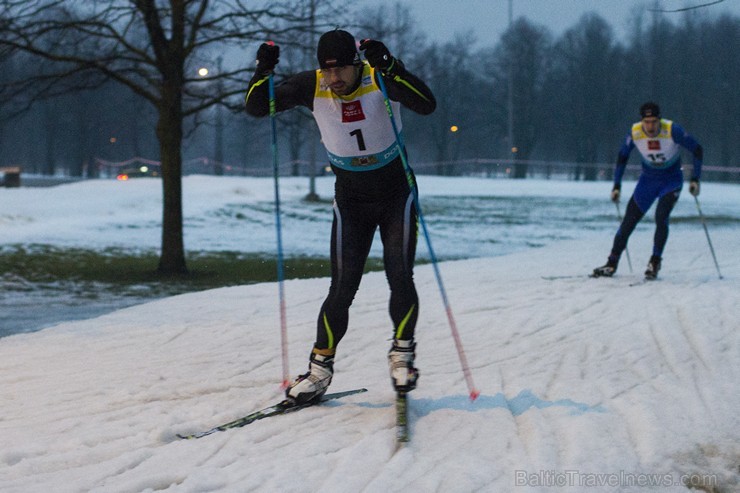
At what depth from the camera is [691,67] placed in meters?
65.9

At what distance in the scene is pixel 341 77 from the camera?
4777mm

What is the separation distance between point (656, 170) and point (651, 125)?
0.66 metres

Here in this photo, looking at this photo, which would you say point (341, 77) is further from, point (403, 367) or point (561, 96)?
point (561, 96)

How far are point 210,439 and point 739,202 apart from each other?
34336 mm

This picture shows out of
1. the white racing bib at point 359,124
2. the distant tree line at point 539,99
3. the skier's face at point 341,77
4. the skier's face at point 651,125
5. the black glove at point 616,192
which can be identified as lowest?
the black glove at point 616,192

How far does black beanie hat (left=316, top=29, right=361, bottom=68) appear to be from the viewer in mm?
4719

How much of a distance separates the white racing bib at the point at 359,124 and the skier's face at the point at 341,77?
3.1 inches

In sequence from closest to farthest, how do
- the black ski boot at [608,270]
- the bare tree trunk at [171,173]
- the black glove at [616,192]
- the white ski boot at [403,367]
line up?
the white ski boot at [403,367], the black ski boot at [608,270], the black glove at [616,192], the bare tree trunk at [171,173]

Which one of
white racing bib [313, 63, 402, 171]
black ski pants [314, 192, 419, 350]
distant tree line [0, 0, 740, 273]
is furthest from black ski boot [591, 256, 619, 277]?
distant tree line [0, 0, 740, 273]

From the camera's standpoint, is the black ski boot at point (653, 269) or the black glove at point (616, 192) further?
the black glove at point (616, 192)

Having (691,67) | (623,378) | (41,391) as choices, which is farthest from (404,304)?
(691,67)

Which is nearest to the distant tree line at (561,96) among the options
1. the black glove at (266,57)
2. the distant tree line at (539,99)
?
the distant tree line at (539,99)

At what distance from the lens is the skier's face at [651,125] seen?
10.2 m

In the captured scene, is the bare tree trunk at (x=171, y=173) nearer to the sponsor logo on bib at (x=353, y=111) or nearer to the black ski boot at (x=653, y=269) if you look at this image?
the black ski boot at (x=653, y=269)
